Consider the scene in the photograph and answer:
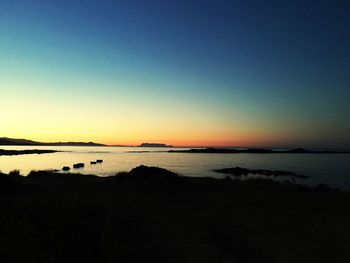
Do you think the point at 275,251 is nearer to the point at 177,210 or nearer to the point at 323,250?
the point at 323,250

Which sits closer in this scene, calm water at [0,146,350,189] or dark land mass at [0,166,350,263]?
dark land mass at [0,166,350,263]

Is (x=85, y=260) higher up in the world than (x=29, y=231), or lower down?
lower down

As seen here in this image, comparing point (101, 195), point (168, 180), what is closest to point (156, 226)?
point (101, 195)

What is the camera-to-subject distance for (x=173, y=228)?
1255 cm

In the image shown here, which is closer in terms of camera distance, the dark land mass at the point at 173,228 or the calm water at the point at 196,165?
the dark land mass at the point at 173,228

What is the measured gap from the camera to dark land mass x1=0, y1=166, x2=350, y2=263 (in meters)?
7.89

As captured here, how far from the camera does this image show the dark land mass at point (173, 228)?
789 cm

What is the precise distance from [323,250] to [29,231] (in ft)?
25.9

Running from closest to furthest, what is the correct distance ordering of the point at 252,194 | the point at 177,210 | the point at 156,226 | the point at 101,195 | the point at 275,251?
the point at 275,251 → the point at 156,226 → the point at 177,210 → the point at 101,195 → the point at 252,194

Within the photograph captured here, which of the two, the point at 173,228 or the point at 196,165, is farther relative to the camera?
the point at 196,165

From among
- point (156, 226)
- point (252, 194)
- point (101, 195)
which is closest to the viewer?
point (156, 226)

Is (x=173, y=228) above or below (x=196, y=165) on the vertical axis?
below

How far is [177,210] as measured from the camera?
16.0 metres

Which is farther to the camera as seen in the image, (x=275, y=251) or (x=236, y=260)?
(x=275, y=251)
